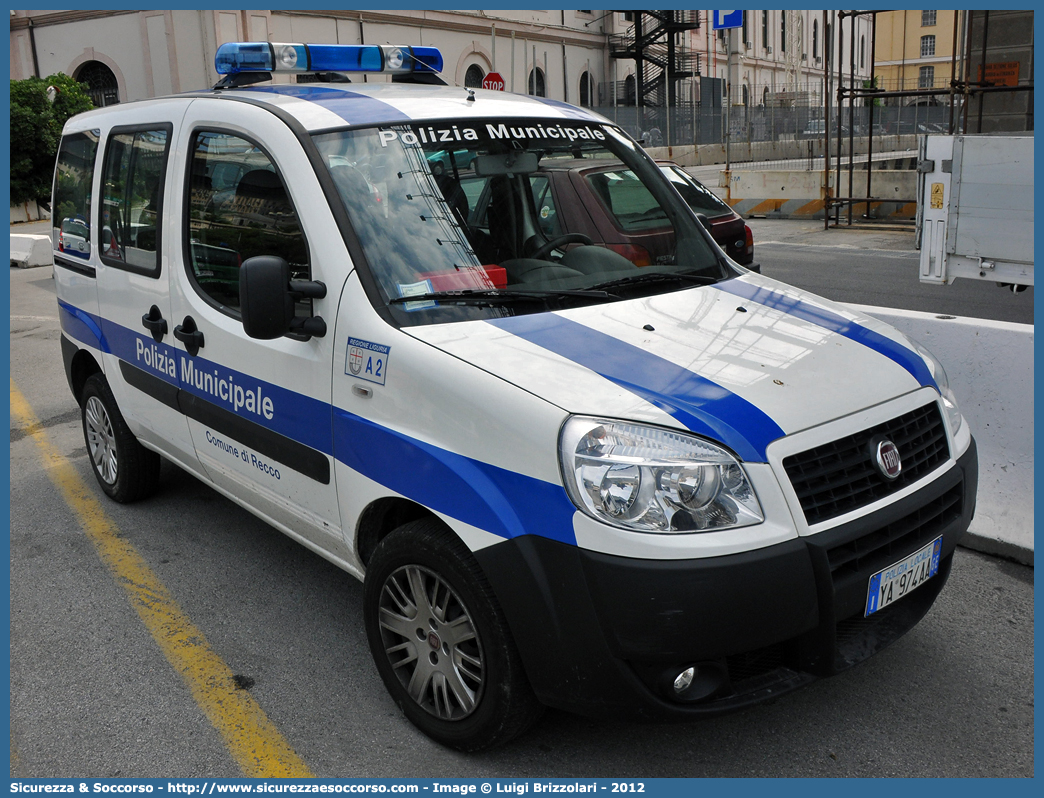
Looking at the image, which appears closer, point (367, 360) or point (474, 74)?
point (367, 360)

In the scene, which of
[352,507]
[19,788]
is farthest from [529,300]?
[19,788]

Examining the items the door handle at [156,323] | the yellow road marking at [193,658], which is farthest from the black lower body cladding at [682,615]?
the door handle at [156,323]

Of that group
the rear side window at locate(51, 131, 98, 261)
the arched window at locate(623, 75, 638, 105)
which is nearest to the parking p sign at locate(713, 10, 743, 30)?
the arched window at locate(623, 75, 638, 105)

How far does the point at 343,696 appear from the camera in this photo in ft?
10.9

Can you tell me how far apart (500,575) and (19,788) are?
1.67 meters

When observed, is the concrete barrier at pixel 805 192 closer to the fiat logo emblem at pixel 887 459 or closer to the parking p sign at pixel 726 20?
the parking p sign at pixel 726 20

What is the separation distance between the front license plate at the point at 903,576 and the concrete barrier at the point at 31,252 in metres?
16.0

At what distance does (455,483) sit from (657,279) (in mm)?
1235

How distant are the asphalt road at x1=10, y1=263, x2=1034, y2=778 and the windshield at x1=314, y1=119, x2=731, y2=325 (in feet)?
4.44

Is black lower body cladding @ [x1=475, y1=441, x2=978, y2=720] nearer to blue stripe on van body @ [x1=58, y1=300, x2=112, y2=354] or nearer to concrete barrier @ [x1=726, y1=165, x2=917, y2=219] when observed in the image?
blue stripe on van body @ [x1=58, y1=300, x2=112, y2=354]

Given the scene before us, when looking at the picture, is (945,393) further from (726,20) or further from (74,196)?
(726,20)

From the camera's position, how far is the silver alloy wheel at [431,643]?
2.84 meters

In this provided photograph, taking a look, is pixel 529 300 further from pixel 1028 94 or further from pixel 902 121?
pixel 902 121

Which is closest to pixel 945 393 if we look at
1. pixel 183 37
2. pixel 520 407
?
pixel 520 407
